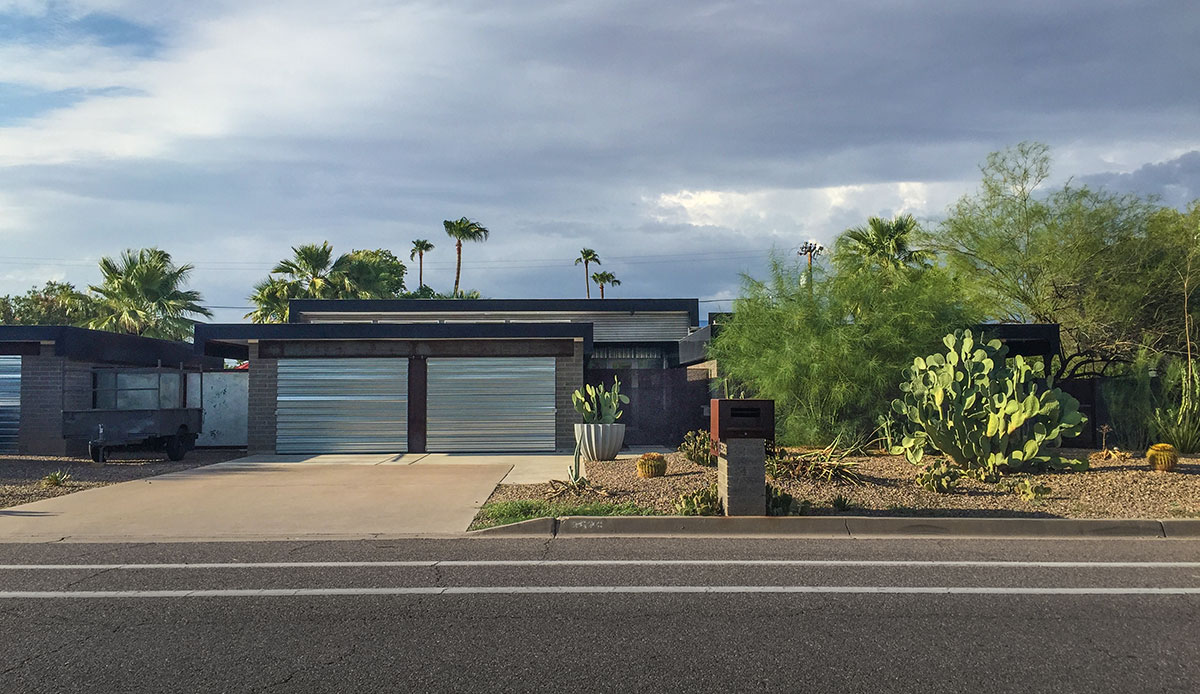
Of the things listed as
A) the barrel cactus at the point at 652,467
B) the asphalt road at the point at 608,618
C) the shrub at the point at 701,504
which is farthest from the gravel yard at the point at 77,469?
the shrub at the point at 701,504

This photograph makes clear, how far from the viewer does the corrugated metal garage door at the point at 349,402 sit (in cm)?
1994

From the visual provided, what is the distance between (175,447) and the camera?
18875 millimetres

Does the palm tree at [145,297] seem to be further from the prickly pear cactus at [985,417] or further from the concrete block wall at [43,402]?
the prickly pear cactus at [985,417]

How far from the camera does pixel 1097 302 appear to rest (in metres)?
22.2

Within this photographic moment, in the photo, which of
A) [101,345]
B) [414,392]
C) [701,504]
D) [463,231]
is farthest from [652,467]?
[463,231]

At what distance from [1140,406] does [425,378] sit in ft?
46.2

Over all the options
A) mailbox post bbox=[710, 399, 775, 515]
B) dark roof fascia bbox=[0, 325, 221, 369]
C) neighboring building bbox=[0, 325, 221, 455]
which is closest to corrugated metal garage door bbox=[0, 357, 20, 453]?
neighboring building bbox=[0, 325, 221, 455]

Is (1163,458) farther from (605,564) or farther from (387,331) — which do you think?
(387,331)

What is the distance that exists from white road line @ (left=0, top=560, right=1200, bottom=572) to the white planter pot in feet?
27.6

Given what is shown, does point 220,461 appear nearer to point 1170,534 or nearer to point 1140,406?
point 1170,534

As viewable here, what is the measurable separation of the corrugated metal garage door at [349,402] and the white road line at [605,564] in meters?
11.8

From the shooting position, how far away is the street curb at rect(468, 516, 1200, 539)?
31.1 ft

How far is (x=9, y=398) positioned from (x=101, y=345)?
6.92ft

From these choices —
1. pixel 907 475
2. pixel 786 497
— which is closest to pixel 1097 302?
pixel 907 475
